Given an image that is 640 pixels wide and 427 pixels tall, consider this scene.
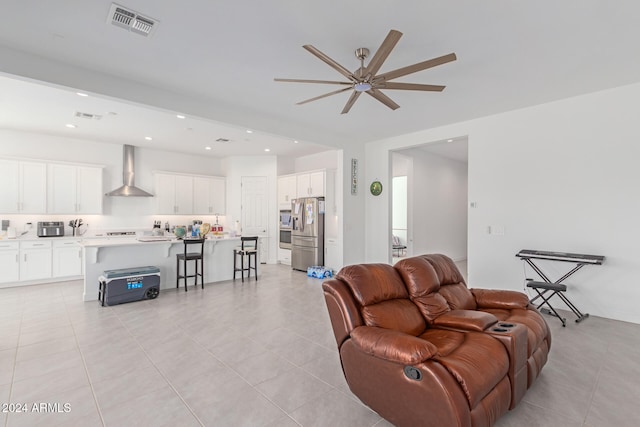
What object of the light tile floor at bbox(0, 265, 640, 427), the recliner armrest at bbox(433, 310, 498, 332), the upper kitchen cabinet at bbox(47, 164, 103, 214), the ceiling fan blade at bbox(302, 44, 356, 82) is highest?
the ceiling fan blade at bbox(302, 44, 356, 82)

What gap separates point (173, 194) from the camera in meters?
8.14

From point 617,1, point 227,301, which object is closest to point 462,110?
point 617,1

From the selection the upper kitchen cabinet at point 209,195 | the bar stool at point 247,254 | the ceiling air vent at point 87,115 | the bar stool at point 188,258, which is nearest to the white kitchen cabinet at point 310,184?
the bar stool at point 247,254

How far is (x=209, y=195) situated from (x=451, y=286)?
7.23 meters

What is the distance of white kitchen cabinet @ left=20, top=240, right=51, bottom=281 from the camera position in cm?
595

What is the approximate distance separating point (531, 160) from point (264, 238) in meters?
6.34

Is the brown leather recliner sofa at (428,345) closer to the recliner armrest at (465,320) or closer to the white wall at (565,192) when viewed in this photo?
the recliner armrest at (465,320)

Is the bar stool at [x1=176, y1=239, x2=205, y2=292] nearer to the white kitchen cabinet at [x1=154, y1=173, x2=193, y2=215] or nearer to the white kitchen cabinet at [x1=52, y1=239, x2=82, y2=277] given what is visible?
the white kitchen cabinet at [x1=52, y1=239, x2=82, y2=277]

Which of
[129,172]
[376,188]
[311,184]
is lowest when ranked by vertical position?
[376,188]

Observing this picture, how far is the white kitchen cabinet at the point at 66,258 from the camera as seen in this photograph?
6.29 metres

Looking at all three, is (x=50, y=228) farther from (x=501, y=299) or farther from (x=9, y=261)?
(x=501, y=299)

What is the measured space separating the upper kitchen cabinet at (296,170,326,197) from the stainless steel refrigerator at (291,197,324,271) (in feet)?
0.66

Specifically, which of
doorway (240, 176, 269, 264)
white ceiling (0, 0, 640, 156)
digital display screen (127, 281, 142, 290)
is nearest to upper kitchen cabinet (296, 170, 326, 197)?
doorway (240, 176, 269, 264)

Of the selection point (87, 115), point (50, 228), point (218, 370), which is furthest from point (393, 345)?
point (50, 228)
